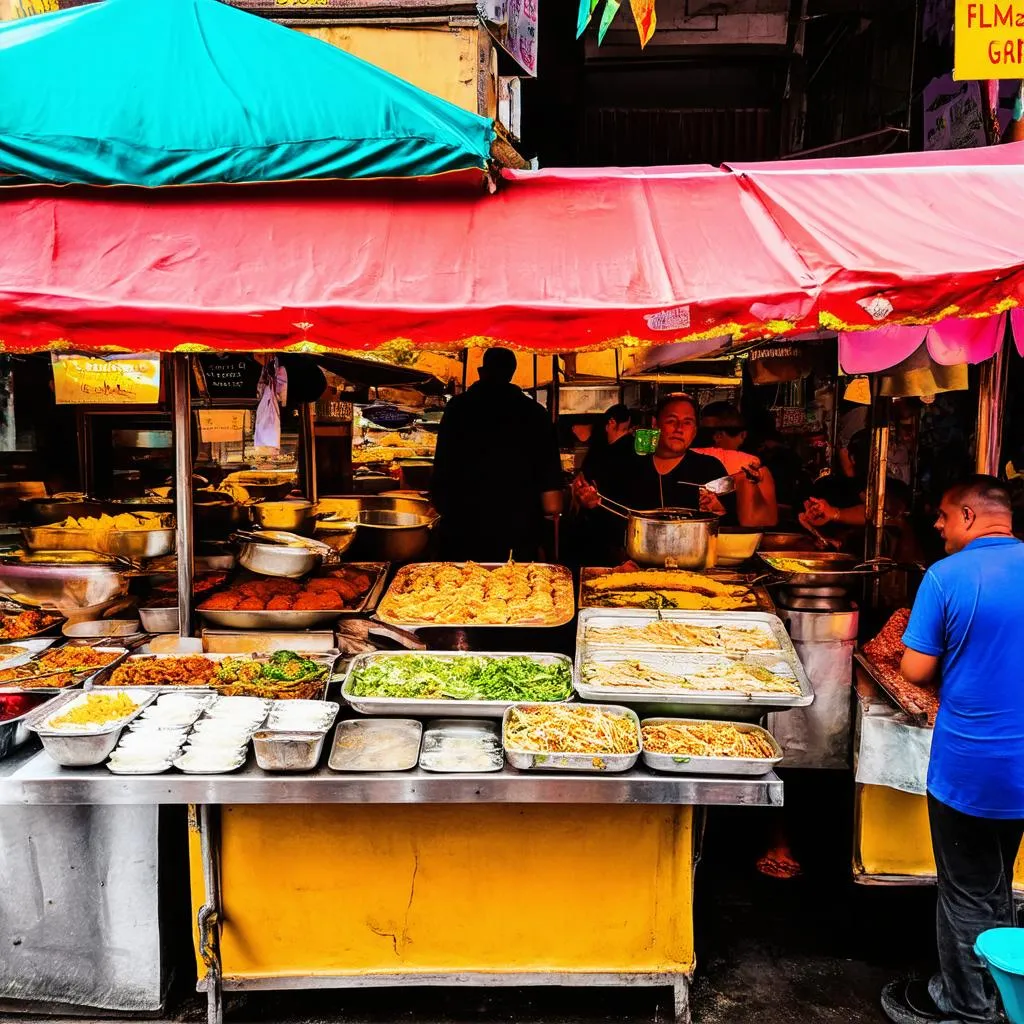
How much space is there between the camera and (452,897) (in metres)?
3.29

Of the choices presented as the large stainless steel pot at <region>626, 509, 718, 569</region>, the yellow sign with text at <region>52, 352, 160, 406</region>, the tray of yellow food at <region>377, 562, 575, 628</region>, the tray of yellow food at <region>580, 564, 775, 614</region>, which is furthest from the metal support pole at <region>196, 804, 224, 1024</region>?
the yellow sign with text at <region>52, 352, 160, 406</region>

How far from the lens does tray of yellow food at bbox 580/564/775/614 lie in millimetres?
4309

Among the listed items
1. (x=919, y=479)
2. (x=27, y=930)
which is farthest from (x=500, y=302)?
(x=919, y=479)

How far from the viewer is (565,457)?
9.82m

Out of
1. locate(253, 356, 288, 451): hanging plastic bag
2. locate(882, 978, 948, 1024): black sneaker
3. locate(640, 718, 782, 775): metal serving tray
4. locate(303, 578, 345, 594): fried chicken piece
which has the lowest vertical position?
locate(882, 978, 948, 1024): black sneaker

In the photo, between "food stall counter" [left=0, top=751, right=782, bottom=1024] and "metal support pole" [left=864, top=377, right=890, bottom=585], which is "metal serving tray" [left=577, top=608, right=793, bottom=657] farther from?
"metal support pole" [left=864, top=377, right=890, bottom=585]

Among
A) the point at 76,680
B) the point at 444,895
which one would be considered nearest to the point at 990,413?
the point at 444,895

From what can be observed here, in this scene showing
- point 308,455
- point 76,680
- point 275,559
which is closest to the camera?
point 76,680

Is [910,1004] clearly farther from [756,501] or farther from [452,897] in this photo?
[756,501]

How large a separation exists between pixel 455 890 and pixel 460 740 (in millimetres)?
632

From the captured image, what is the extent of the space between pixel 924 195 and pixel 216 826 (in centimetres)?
391

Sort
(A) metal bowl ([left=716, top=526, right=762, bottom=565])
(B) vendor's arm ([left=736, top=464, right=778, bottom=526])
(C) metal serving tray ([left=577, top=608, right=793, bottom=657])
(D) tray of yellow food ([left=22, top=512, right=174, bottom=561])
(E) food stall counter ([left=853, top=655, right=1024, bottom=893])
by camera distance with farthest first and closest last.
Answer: (B) vendor's arm ([left=736, top=464, right=778, bottom=526]) < (A) metal bowl ([left=716, top=526, right=762, bottom=565]) < (D) tray of yellow food ([left=22, top=512, right=174, bottom=561]) < (C) metal serving tray ([left=577, top=608, right=793, bottom=657]) < (E) food stall counter ([left=853, top=655, right=1024, bottom=893])

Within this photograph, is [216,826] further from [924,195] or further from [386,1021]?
[924,195]

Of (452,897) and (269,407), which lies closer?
(452,897)
